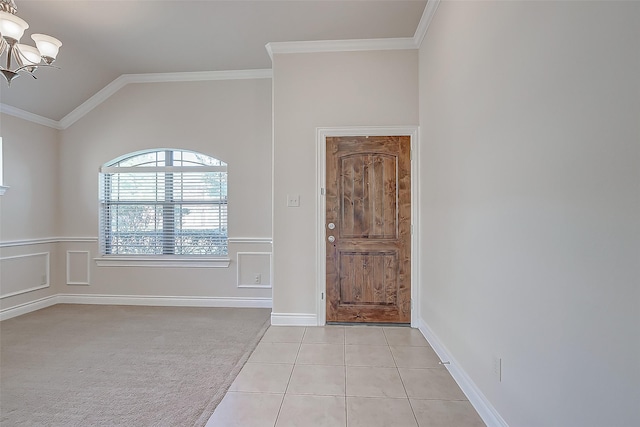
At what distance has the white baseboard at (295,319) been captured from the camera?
318 centimetres

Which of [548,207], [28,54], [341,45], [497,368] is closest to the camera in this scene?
[548,207]

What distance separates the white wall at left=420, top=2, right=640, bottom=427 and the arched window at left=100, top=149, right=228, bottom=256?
287cm

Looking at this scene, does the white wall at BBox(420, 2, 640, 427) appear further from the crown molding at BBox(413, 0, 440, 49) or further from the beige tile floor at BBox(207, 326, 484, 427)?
the crown molding at BBox(413, 0, 440, 49)

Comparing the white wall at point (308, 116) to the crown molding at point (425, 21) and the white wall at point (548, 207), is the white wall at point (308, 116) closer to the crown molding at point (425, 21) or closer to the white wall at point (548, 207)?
the crown molding at point (425, 21)

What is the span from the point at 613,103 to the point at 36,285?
5.36 m

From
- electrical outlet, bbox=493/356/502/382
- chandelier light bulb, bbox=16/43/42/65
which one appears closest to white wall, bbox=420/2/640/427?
electrical outlet, bbox=493/356/502/382

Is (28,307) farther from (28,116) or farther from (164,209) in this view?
(28,116)

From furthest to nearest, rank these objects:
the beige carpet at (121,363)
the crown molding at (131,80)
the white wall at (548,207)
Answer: the crown molding at (131,80), the beige carpet at (121,363), the white wall at (548,207)

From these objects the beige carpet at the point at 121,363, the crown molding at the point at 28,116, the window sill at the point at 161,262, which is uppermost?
the crown molding at the point at 28,116

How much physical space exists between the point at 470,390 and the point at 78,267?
4612 mm

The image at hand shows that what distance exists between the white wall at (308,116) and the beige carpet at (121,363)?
2.13ft

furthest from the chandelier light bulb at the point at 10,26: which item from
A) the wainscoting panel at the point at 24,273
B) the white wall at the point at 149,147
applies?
the wainscoting panel at the point at 24,273

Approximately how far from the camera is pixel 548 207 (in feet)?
3.94

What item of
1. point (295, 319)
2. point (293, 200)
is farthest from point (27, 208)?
point (295, 319)
